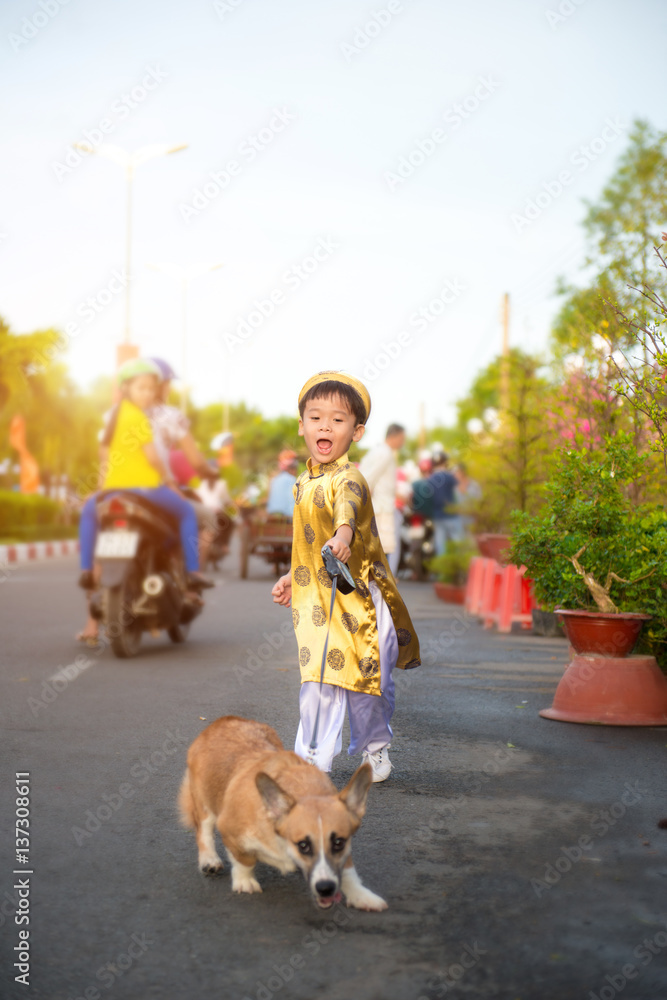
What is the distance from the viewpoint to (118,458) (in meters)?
9.02

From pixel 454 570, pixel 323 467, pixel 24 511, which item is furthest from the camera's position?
pixel 24 511

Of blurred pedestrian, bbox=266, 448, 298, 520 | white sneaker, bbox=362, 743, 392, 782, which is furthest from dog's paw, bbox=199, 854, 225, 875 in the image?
blurred pedestrian, bbox=266, 448, 298, 520

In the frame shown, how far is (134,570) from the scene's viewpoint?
8.82 meters

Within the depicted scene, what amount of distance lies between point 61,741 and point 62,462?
43465 millimetres

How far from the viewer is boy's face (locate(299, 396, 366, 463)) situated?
4.86m

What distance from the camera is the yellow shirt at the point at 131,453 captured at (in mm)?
8977

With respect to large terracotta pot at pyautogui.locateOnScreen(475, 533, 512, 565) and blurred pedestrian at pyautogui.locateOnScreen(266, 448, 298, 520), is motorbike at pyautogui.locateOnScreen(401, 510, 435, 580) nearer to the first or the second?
blurred pedestrian at pyautogui.locateOnScreen(266, 448, 298, 520)

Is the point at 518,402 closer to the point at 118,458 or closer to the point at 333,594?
the point at 118,458

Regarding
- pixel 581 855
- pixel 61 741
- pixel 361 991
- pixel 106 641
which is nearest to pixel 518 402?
pixel 106 641

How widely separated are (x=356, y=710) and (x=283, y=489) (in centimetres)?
1340

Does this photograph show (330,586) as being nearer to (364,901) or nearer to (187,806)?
(187,806)

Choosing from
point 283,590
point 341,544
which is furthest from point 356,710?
point 341,544

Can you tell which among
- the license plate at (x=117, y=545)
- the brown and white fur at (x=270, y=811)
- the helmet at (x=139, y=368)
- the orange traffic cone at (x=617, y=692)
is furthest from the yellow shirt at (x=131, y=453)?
the brown and white fur at (x=270, y=811)

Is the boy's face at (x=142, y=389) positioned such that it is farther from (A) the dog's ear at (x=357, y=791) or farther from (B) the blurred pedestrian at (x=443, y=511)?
(B) the blurred pedestrian at (x=443, y=511)
